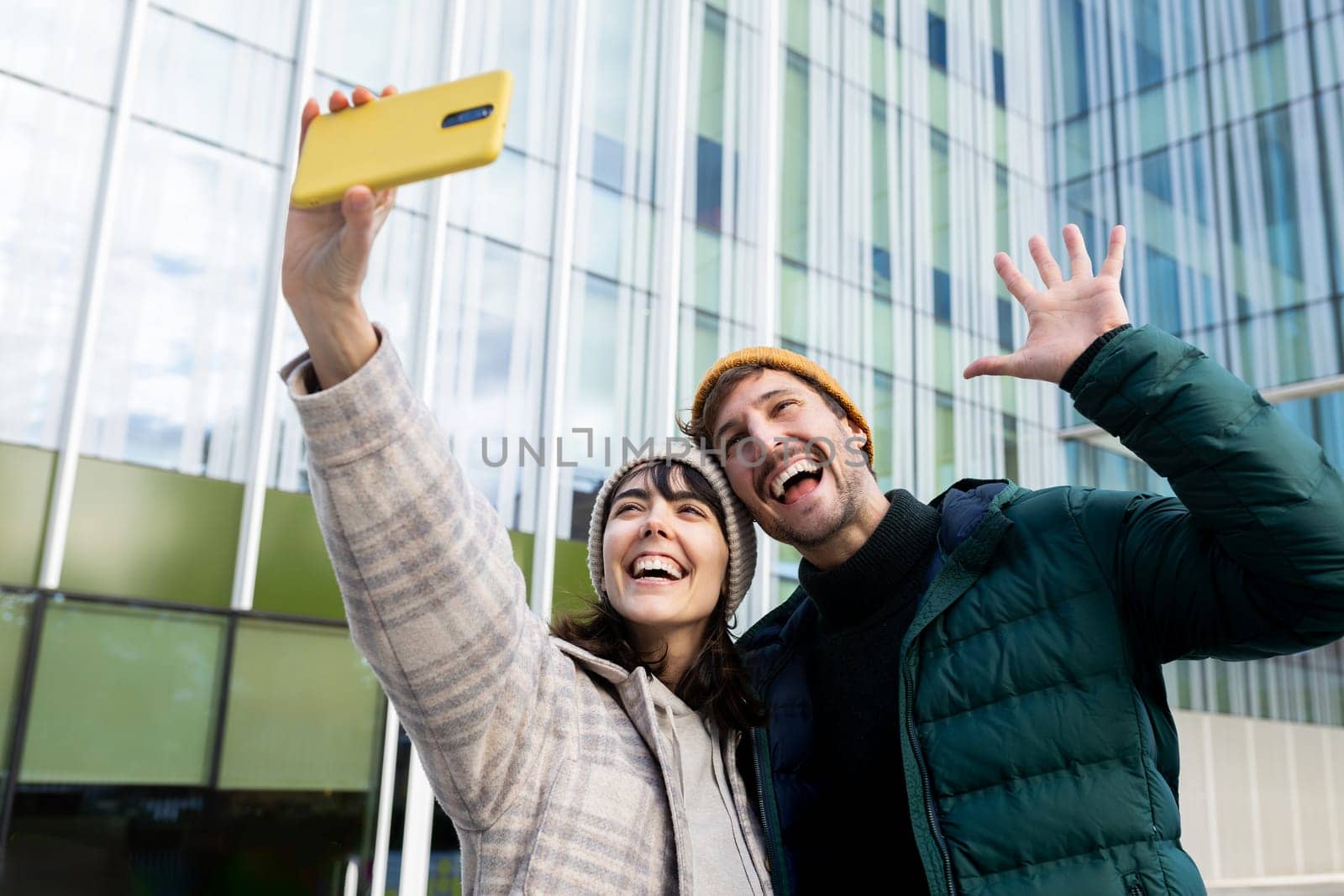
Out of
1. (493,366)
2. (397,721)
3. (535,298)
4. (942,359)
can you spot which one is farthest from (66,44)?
(942,359)

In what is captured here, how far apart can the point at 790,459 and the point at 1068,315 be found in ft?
2.57

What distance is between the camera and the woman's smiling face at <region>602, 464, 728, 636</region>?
8.55 feet

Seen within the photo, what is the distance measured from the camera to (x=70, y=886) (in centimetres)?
686

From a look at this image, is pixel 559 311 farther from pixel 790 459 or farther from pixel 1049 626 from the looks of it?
pixel 1049 626

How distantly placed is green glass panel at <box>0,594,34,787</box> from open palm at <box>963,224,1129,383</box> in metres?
6.73

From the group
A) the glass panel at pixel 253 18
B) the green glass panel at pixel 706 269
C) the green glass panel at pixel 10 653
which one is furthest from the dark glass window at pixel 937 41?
the green glass panel at pixel 10 653

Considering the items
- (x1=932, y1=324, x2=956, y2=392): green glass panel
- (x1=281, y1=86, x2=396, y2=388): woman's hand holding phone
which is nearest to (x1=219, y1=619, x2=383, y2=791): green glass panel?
(x1=281, y1=86, x2=396, y2=388): woman's hand holding phone

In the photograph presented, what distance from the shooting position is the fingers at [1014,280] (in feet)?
7.93

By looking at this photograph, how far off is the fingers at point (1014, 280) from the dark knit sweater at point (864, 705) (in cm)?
58

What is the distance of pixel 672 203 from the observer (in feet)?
35.8

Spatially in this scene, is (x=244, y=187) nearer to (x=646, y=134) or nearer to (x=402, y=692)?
(x=646, y=134)

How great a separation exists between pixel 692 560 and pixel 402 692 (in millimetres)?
1017

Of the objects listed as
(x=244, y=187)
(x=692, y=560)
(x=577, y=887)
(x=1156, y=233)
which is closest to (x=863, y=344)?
(x=1156, y=233)

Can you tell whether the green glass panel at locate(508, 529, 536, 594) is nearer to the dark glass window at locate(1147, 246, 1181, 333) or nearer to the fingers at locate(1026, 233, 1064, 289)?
the fingers at locate(1026, 233, 1064, 289)
